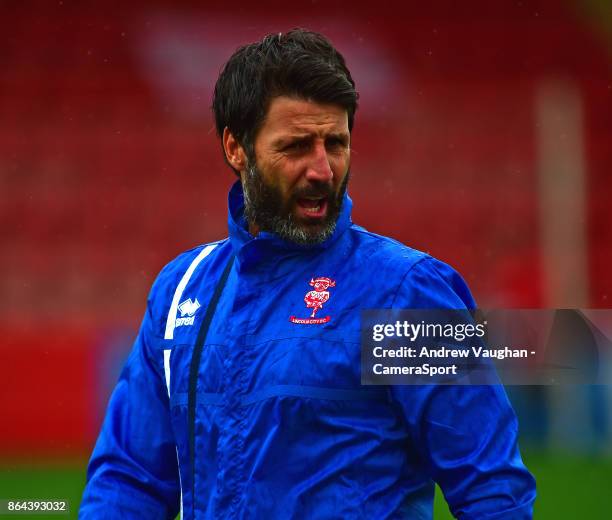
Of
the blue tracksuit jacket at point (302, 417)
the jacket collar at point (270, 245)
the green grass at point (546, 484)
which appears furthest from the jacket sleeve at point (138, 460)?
the green grass at point (546, 484)

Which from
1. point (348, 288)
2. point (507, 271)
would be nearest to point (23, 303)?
point (507, 271)

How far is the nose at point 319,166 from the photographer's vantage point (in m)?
1.92

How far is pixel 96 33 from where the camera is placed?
36.7ft

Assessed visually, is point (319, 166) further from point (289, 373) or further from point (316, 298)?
point (289, 373)

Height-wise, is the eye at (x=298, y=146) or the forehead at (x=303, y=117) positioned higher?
the forehead at (x=303, y=117)

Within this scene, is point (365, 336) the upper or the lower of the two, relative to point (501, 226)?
lower

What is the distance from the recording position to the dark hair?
198cm

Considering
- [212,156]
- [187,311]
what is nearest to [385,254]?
[187,311]

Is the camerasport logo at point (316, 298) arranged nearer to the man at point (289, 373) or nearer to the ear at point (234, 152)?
the man at point (289, 373)

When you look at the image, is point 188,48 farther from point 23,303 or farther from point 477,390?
Result: point 477,390

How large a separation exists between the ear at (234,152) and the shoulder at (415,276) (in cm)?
34

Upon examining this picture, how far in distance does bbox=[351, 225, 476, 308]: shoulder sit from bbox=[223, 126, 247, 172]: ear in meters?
0.34

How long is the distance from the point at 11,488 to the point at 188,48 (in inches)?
209

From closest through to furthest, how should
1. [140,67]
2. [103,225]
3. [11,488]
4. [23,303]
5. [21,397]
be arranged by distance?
[11,488], [21,397], [23,303], [103,225], [140,67]
